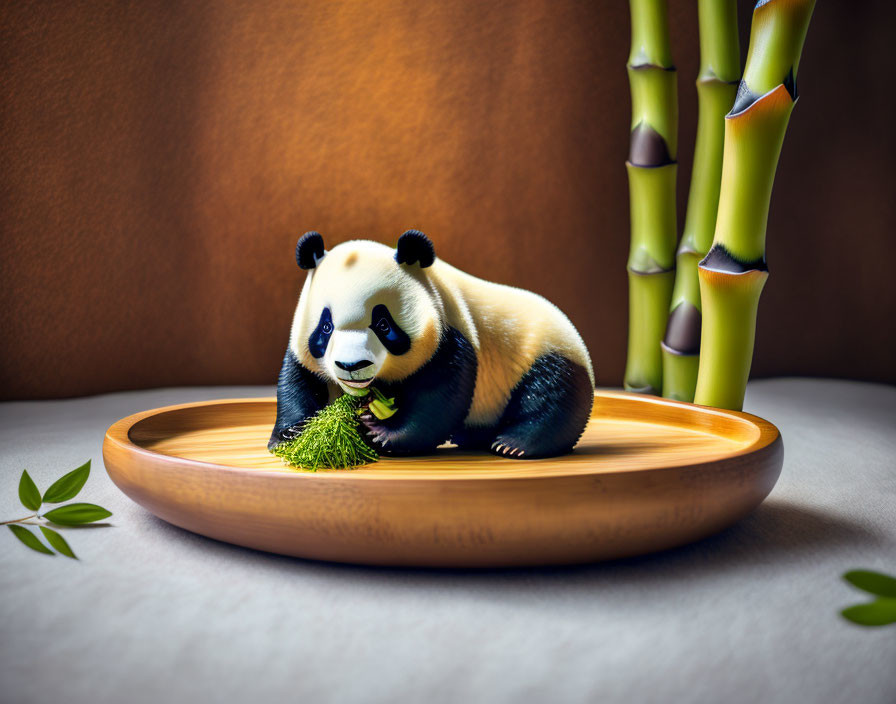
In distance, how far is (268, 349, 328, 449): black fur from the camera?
0.73 meters

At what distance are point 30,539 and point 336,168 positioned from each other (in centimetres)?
109

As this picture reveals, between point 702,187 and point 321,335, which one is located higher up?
point 702,187

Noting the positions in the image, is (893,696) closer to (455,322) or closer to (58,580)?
(455,322)

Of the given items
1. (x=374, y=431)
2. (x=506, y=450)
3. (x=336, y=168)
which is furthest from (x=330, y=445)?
(x=336, y=168)

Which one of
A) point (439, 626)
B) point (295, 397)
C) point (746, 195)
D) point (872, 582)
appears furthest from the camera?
point (746, 195)

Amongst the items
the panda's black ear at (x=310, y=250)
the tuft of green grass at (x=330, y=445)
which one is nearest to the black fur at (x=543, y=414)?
the tuft of green grass at (x=330, y=445)

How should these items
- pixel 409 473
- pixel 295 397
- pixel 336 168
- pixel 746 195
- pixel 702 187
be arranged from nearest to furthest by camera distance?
pixel 409 473 → pixel 295 397 → pixel 746 195 → pixel 702 187 → pixel 336 168

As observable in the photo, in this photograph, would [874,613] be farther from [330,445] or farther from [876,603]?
[330,445]

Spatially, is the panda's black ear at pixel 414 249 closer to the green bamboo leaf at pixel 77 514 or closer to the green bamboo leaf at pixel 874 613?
the green bamboo leaf at pixel 77 514

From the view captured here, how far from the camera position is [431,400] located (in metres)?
0.70

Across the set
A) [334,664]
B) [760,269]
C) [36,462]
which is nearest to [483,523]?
[334,664]

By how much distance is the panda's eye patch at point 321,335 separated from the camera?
27.1 inches

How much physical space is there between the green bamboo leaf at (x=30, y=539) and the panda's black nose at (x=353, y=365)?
275 millimetres

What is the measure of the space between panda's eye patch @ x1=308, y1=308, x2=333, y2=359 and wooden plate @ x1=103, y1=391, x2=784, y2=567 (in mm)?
105
